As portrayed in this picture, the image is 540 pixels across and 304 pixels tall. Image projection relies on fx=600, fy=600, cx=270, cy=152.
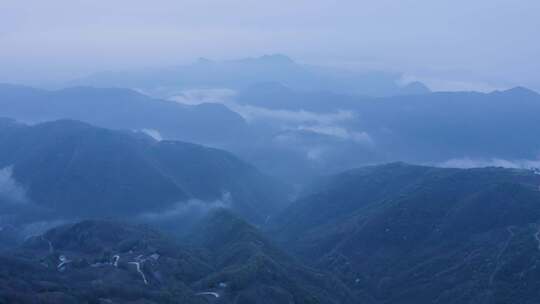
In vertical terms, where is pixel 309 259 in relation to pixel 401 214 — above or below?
below

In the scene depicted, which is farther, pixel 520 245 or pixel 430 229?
pixel 430 229

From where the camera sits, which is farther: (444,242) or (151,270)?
(444,242)


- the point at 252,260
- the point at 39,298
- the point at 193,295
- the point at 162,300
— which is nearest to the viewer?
the point at 39,298

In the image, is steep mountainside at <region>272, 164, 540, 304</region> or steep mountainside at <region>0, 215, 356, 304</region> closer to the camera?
steep mountainside at <region>0, 215, 356, 304</region>

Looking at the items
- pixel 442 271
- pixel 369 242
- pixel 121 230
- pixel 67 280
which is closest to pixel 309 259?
pixel 369 242

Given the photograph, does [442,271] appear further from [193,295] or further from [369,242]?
[193,295]

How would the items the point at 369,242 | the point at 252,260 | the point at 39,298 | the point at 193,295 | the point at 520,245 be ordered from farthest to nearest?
the point at 369,242 < the point at 520,245 < the point at 252,260 < the point at 193,295 < the point at 39,298

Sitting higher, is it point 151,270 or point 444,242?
point 444,242

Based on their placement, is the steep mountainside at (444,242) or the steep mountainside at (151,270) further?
the steep mountainside at (444,242)
